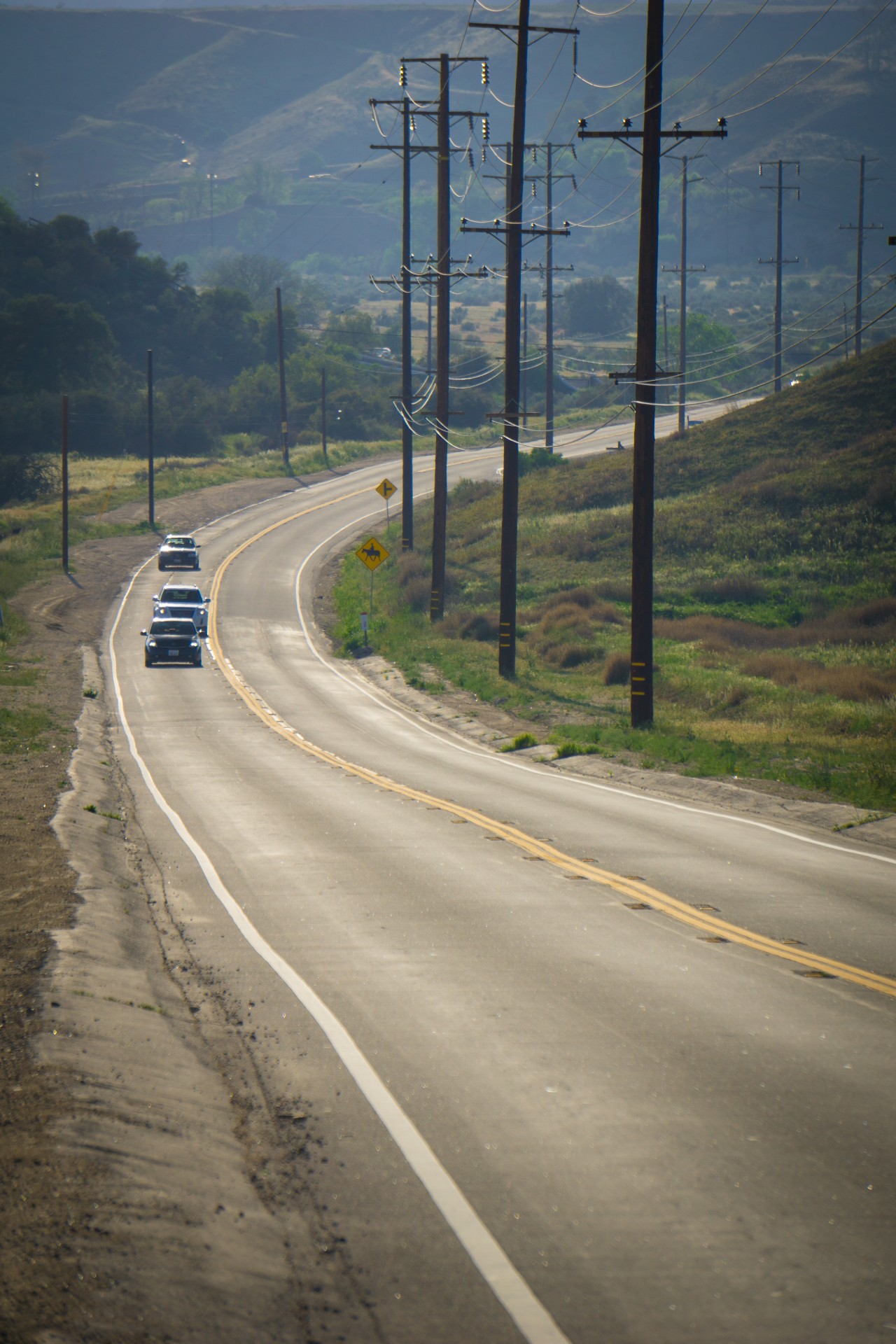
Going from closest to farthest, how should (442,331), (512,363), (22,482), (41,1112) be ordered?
(41,1112) < (512,363) < (442,331) < (22,482)

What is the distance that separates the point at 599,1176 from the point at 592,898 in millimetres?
6065

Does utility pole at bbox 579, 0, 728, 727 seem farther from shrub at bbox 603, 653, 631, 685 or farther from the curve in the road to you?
shrub at bbox 603, 653, 631, 685

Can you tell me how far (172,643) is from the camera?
3966 cm

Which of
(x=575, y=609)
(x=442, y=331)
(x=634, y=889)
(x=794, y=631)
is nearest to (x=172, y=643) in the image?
(x=575, y=609)

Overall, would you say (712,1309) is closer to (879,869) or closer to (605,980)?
(605,980)

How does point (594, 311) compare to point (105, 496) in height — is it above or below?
above

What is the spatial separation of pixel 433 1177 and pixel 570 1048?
6.36ft

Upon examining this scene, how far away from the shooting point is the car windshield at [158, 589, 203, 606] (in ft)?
144

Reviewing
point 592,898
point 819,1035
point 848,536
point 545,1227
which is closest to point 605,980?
point 819,1035

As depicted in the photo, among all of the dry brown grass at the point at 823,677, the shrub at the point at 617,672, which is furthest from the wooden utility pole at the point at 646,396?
the shrub at the point at 617,672

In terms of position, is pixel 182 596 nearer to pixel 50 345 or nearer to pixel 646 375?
pixel 646 375

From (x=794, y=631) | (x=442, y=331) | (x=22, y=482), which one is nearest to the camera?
(x=794, y=631)

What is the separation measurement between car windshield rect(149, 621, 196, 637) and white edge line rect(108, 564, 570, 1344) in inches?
1199

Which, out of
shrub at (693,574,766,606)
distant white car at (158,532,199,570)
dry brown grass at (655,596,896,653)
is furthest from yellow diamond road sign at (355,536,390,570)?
distant white car at (158,532,199,570)
